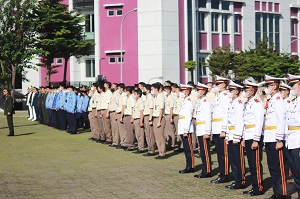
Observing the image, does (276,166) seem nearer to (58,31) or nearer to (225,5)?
(58,31)

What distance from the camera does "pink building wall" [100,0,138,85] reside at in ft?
197

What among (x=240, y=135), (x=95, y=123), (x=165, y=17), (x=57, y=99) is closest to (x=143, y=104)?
(x=95, y=123)

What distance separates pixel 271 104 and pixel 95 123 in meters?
14.3

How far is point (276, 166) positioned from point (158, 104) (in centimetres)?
802

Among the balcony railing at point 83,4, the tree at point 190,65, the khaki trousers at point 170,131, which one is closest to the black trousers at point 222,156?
the khaki trousers at point 170,131

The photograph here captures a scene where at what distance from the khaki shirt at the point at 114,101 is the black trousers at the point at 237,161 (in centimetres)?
992

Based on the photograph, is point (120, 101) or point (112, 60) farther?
point (112, 60)

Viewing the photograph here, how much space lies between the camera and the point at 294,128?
11.4 meters

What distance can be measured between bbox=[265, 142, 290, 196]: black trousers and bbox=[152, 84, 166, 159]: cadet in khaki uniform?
735 centimetres

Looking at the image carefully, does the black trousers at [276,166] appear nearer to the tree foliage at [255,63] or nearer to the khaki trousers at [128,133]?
the khaki trousers at [128,133]

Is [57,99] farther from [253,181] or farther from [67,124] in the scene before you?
[253,181]

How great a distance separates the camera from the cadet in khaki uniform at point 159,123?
1947 centimetres

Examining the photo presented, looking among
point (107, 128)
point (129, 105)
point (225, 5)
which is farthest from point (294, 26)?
point (129, 105)

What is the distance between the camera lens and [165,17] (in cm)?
5872
